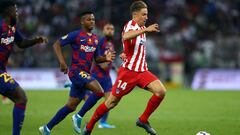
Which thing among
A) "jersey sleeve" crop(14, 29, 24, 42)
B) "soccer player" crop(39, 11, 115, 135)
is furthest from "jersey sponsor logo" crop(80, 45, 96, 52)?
"jersey sleeve" crop(14, 29, 24, 42)

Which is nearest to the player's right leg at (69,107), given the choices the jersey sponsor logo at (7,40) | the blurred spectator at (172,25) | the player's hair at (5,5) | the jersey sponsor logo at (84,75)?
the jersey sponsor logo at (84,75)

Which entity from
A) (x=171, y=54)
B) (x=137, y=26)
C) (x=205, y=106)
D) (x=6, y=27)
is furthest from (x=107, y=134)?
(x=171, y=54)

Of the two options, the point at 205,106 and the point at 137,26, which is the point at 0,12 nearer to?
the point at 137,26

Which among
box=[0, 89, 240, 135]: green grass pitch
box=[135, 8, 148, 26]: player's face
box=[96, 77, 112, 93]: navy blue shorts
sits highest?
box=[135, 8, 148, 26]: player's face

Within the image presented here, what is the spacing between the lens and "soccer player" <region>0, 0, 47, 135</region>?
10695 millimetres

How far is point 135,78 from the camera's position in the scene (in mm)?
11703

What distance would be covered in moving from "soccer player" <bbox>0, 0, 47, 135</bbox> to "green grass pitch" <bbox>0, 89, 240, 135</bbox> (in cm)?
217

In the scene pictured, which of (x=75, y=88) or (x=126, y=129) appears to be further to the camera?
(x=126, y=129)

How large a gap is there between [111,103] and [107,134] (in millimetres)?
1628

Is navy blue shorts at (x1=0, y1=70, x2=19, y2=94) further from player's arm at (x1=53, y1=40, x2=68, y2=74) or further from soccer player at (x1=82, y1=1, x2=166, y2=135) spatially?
soccer player at (x1=82, y1=1, x2=166, y2=135)

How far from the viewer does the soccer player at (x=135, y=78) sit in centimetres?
1162

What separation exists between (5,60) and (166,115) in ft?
25.0

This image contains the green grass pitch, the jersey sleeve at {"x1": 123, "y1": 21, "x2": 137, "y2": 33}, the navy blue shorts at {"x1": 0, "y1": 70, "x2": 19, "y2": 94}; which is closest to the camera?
the navy blue shorts at {"x1": 0, "y1": 70, "x2": 19, "y2": 94}

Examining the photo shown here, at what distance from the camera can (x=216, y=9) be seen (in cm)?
3209
